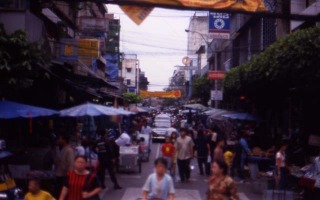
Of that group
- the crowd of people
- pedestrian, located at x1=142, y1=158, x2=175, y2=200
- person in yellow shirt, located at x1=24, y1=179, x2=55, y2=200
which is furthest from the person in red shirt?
person in yellow shirt, located at x1=24, y1=179, x2=55, y2=200

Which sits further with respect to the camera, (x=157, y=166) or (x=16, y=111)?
(x=16, y=111)

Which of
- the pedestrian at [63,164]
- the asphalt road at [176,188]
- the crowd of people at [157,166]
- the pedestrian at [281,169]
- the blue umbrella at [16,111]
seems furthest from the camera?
the asphalt road at [176,188]

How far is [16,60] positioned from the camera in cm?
1594

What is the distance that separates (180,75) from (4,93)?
138m

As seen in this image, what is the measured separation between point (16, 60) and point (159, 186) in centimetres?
794

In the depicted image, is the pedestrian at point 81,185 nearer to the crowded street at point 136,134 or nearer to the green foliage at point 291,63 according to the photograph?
the crowded street at point 136,134

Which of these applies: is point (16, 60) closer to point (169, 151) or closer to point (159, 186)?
point (169, 151)

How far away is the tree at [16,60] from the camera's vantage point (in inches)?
614

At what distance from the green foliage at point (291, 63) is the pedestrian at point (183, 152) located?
3938 millimetres

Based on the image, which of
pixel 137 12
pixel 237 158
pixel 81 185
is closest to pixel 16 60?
pixel 137 12

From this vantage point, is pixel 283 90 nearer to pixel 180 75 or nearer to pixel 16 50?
pixel 16 50

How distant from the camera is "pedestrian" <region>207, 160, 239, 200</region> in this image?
349 inches

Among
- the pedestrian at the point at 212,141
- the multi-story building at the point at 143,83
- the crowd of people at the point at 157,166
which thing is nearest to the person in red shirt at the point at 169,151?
the crowd of people at the point at 157,166

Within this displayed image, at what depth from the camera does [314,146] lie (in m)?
21.1
